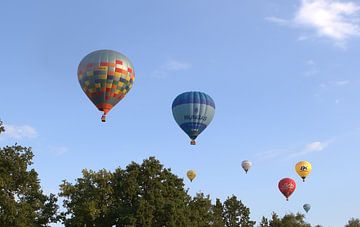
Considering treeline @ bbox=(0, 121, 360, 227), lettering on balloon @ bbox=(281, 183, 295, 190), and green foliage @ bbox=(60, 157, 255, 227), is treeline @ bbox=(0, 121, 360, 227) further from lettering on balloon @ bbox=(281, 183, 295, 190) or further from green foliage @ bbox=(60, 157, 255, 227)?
lettering on balloon @ bbox=(281, 183, 295, 190)

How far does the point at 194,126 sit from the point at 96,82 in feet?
51.3

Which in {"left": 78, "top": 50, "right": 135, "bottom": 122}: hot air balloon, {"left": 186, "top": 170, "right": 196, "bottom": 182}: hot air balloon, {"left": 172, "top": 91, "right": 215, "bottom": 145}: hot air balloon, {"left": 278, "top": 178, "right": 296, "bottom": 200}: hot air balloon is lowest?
{"left": 78, "top": 50, "right": 135, "bottom": 122}: hot air balloon

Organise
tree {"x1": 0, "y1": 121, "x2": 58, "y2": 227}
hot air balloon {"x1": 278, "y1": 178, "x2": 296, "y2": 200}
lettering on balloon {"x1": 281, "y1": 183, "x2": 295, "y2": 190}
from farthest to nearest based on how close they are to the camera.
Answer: lettering on balloon {"x1": 281, "y1": 183, "x2": 295, "y2": 190} < hot air balloon {"x1": 278, "y1": 178, "x2": 296, "y2": 200} < tree {"x1": 0, "y1": 121, "x2": 58, "y2": 227}

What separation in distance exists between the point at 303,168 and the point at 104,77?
5158cm

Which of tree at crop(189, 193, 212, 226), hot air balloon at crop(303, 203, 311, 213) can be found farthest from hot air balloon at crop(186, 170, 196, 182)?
tree at crop(189, 193, 212, 226)

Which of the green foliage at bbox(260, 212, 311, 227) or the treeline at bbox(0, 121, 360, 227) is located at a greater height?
the green foliage at bbox(260, 212, 311, 227)

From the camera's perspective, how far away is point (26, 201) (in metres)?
59.7

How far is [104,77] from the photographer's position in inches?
2425

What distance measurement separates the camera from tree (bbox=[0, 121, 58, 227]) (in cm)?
5497

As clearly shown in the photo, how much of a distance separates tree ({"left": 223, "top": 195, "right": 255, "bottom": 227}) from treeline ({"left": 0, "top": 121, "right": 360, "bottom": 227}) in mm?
23388

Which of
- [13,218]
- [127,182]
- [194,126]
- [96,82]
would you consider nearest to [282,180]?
[194,126]

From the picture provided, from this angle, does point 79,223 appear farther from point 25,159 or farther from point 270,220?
point 270,220

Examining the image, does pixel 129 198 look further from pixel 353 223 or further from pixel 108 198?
pixel 353 223

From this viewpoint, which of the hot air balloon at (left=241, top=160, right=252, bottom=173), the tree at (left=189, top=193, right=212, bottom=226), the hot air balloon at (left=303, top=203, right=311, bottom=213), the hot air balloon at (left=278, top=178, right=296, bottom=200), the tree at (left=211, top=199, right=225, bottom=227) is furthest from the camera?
the hot air balloon at (left=303, top=203, right=311, bottom=213)
